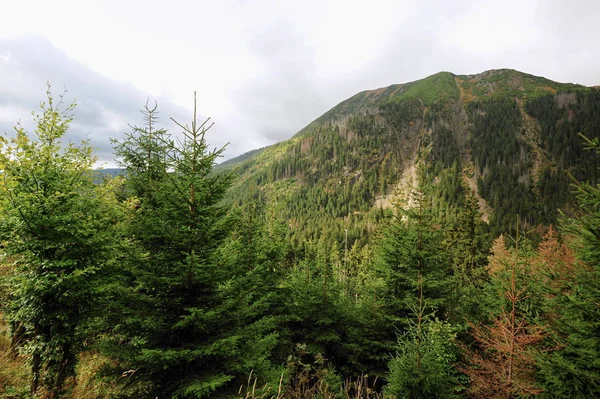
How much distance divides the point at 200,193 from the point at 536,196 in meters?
159

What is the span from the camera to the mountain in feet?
369

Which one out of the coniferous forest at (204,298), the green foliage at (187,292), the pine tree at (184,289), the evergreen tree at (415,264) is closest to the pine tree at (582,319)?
the coniferous forest at (204,298)

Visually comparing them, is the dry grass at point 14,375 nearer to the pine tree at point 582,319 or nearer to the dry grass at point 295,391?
the dry grass at point 295,391

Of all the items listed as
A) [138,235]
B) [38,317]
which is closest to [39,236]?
[38,317]

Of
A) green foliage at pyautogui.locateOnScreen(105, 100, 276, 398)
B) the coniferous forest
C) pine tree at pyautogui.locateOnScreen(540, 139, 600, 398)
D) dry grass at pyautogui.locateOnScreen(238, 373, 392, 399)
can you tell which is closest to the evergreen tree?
the coniferous forest

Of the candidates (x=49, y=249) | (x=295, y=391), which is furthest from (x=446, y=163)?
(x=49, y=249)

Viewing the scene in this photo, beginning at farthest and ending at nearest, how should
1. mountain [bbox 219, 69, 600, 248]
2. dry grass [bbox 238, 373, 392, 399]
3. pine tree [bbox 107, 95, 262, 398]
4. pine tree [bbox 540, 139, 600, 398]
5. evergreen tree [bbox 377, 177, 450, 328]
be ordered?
mountain [bbox 219, 69, 600, 248] → evergreen tree [bbox 377, 177, 450, 328] → pine tree [bbox 540, 139, 600, 398] → pine tree [bbox 107, 95, 262, 398] → dry grass [bbox 238, 373, 392, 399]

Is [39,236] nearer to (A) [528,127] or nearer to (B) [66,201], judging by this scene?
(B) [66,201]

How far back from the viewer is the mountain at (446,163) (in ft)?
369

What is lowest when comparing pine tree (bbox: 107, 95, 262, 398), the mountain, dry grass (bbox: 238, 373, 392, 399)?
dry grass (bbox: 238, 373, 392, 399)

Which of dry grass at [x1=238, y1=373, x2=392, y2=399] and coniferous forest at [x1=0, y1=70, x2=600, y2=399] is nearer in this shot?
dry grass at [x1=238, y1=373, x2=392, y2=399]

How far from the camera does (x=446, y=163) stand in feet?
489

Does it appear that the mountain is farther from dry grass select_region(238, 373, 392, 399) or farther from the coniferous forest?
dry grass select_region(238, 373, 392, 399)

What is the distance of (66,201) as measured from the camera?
7297 mm
